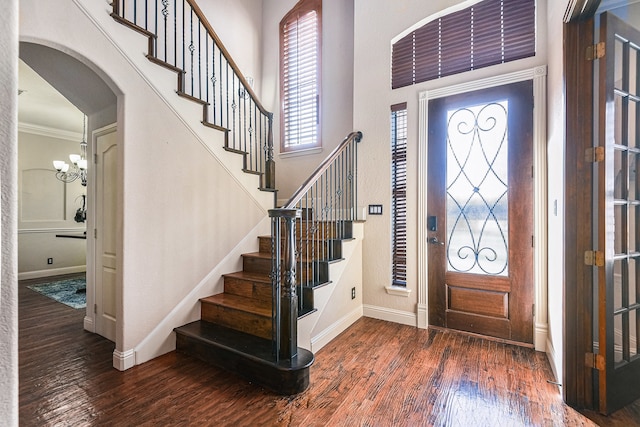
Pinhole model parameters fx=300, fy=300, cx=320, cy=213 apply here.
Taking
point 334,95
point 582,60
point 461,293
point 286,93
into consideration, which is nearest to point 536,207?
point 461,293

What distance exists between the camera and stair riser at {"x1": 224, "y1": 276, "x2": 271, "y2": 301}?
274 centimetres

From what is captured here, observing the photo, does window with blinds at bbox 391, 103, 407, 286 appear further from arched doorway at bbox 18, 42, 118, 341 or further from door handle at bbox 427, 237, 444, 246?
arched doorway at bbox 18, 42, 118, 341

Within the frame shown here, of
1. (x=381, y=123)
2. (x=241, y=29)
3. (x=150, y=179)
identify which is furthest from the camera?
(x=241, y=29)

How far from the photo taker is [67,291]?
4.70 m

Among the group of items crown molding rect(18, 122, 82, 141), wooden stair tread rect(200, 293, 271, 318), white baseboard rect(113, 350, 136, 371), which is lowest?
white baseboard rect(113, 350, 136, 371)

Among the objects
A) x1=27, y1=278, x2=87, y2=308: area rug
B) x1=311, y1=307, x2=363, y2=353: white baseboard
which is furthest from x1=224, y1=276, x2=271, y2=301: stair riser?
x1=27, y1=278, x2=87, y2=308: area rug

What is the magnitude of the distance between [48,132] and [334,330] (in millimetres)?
6858

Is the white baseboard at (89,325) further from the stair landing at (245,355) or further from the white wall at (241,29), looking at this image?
the white wall at (241,29)

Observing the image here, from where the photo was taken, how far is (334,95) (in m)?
4.15

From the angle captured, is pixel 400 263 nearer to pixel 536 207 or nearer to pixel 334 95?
pixel 536 207

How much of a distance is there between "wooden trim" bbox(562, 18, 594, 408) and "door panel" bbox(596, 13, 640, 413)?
6cm

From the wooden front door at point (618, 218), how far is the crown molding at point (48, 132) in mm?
8143

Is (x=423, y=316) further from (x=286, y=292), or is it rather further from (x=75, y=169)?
(x=75, y=169)

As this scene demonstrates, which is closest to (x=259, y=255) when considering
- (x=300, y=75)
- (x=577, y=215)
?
(x=577, y=215)
